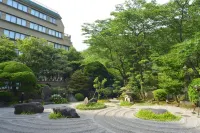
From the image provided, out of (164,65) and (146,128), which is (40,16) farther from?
(146,128)

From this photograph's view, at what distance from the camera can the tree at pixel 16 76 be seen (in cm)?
1556

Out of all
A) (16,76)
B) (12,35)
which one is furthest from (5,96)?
(12,35)

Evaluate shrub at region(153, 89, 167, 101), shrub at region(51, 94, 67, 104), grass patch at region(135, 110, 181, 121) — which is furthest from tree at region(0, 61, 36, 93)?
shrub at region(153, 89, 167, 101)

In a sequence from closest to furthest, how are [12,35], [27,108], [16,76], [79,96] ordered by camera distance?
[27,108], [16,76], [79,96], [12,35]

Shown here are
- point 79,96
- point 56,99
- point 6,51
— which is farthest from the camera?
point 79,96

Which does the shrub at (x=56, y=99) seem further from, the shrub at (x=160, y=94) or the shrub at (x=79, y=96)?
the shrub at (x=160, y=94)

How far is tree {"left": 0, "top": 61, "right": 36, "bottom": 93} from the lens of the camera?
51.1ft

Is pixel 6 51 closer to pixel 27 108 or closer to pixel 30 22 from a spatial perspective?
pixel 27 108

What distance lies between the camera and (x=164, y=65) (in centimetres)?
1612

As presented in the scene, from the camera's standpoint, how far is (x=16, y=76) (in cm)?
1556

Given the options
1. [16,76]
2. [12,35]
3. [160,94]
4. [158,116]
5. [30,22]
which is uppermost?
[30,22]

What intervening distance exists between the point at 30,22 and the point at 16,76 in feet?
59.7

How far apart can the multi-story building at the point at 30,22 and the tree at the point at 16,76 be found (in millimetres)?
12255

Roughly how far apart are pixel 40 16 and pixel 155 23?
23491mm
